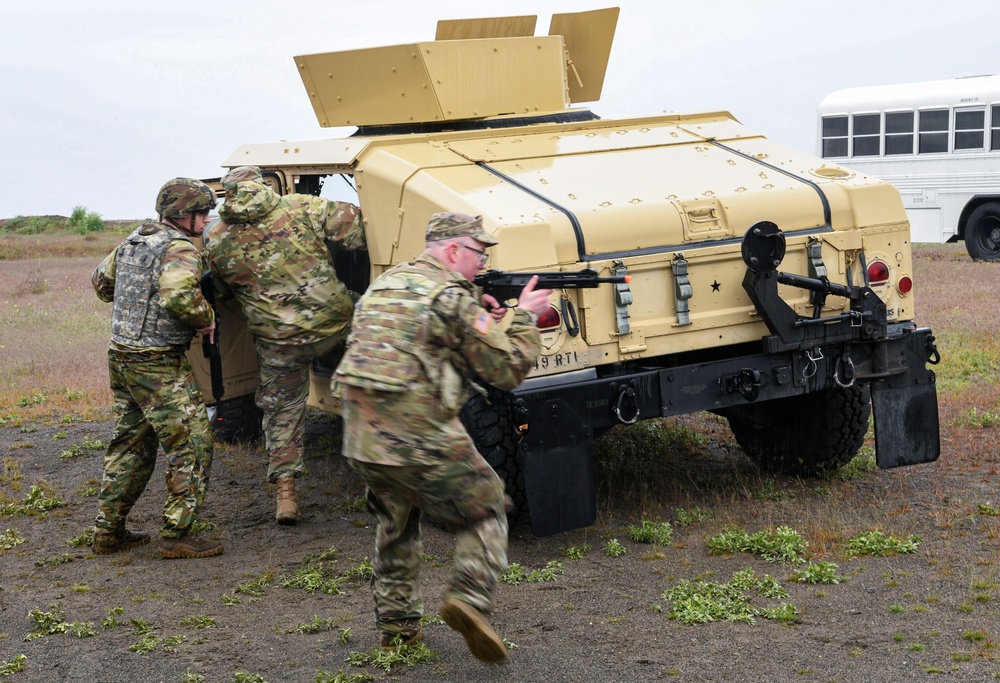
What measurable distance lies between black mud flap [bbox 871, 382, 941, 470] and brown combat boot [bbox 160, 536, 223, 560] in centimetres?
348

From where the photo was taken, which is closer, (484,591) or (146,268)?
(484,591)

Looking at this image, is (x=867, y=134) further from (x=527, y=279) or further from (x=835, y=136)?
(x=527, y=279)

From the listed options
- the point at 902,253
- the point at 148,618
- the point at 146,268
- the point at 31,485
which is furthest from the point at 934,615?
the point at 31,485

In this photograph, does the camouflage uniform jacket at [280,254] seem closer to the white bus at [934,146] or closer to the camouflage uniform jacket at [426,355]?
the camouflage uniform jacket at [426,355]

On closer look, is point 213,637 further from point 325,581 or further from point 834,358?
point 834,358

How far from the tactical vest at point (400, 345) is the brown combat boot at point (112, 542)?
8.84 ft

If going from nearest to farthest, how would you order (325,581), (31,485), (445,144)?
(325,581), (445,144), (31,485)

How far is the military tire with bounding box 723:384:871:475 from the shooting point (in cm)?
700

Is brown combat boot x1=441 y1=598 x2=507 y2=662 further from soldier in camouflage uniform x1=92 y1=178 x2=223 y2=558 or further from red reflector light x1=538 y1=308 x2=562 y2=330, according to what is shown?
soldier in camouflage uniform x1=92 y1=178 x2=223 y2=558

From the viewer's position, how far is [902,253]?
6.57 m

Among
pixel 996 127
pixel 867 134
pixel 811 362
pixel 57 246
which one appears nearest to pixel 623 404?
pixel 811 362

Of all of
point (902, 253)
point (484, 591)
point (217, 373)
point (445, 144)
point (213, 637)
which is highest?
point (445, 144)

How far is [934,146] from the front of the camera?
62.4 ft

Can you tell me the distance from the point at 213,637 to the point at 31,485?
3615 mm
